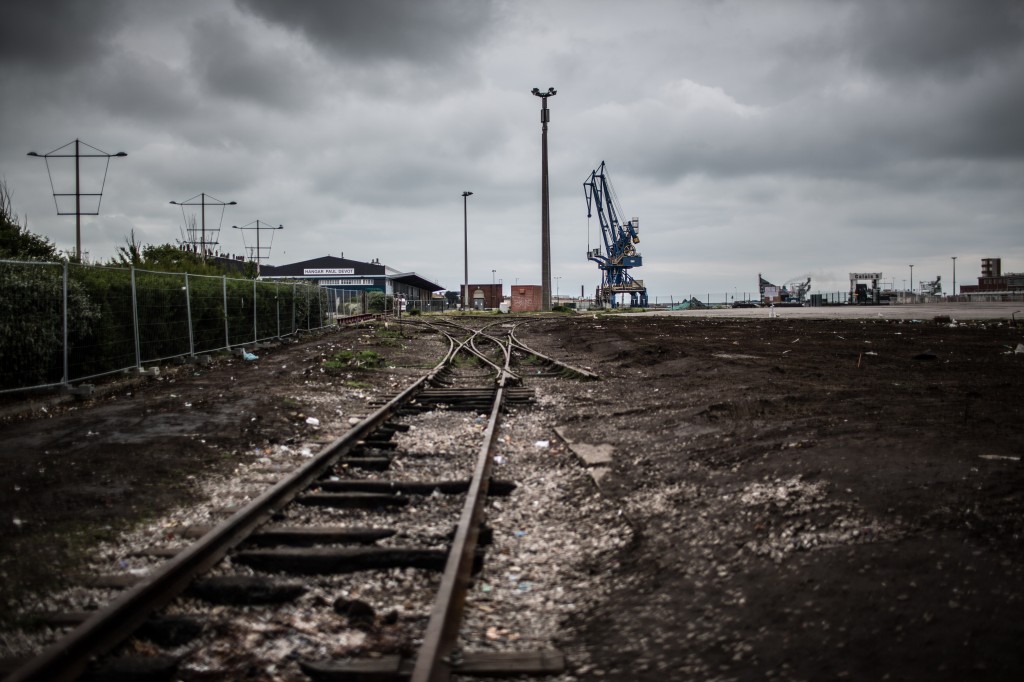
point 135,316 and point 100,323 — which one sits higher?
point 135,316

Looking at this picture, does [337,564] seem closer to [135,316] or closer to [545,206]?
[135,316]

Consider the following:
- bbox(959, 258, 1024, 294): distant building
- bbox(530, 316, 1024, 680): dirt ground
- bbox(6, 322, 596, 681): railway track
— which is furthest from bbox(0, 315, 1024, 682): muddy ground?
bbox(959, 258, 1024, 294): distant building

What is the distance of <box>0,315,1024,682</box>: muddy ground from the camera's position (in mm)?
3062

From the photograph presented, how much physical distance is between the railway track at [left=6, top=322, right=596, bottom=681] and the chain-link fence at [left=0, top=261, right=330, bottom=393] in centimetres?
592

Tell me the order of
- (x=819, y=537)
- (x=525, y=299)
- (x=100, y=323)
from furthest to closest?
(x=525, y=299)
(x=100, y=323)
(x=819, y=537)

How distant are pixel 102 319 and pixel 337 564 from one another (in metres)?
10.1

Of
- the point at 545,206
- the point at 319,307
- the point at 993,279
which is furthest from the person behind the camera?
the point at 993,279

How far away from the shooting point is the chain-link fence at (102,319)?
33.2 ft

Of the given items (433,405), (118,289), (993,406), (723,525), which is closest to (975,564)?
(723,525)

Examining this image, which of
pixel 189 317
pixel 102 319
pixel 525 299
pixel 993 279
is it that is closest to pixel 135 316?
pixel 102 319

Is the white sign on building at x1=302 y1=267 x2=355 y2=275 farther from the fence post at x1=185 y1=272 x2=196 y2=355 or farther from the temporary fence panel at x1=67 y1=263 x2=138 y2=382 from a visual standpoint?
the temporary fence panel at x1=67 y1=263 x2=138 y2=382

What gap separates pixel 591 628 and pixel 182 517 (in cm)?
333

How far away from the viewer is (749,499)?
5.01 metres

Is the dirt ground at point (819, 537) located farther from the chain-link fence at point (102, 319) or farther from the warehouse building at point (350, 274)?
the warehouse building at point (350, 274)
